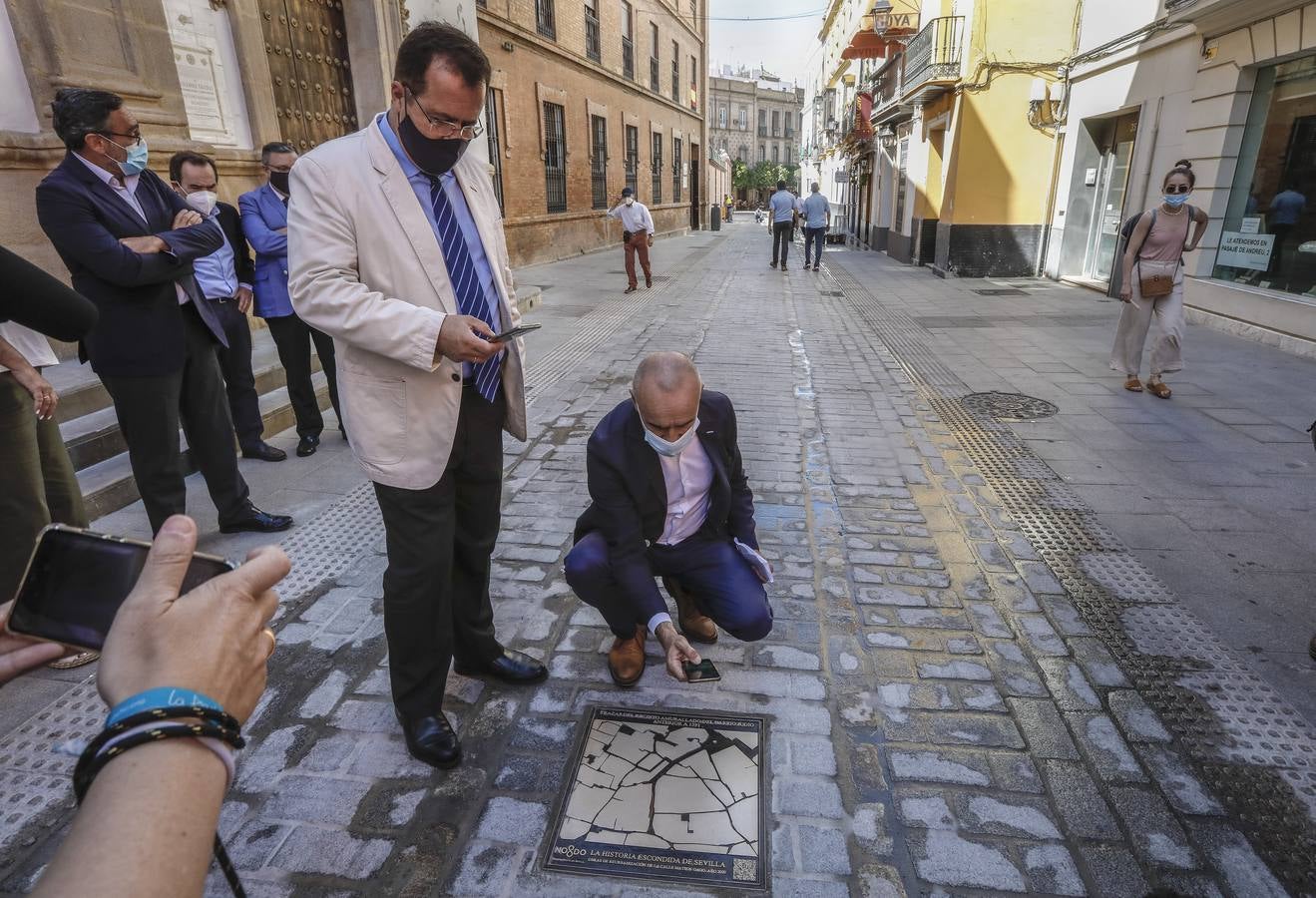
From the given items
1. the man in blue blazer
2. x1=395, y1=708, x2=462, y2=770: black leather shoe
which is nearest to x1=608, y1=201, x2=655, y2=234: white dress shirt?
the man in blue blazer

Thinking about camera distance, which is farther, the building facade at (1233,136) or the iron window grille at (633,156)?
the iron window grille at (633,156)

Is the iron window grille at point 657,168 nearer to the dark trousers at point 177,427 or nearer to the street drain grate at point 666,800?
the dark trousers at point 177,427

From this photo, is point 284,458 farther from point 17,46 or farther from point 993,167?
point 993,167

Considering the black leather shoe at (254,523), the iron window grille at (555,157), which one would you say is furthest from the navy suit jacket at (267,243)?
the iron window grille at (555,157)

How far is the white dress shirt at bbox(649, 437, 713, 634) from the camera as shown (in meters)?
2.87

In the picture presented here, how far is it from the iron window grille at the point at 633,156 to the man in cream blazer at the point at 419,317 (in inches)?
931

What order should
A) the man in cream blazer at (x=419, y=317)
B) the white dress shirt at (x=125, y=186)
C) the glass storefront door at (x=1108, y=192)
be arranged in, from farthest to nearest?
1. the glass storefront door at (x=1108, y=192)
2. the white dress shirt at (x=125, y=186)
3. the man in cream blazer at (x=419, y=317)

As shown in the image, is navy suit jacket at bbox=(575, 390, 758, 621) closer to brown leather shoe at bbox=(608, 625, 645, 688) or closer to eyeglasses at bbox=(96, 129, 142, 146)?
brown leather shoe at bbox=(608, 625, 645, 688)

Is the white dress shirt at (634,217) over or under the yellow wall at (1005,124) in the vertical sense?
under

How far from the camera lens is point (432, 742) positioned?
2.43 m

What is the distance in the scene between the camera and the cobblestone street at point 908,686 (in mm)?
2125

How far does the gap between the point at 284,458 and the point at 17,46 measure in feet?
12.1

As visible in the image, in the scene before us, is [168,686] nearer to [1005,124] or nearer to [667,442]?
[667,442]

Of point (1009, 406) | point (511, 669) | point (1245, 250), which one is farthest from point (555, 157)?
point (511, 669)
